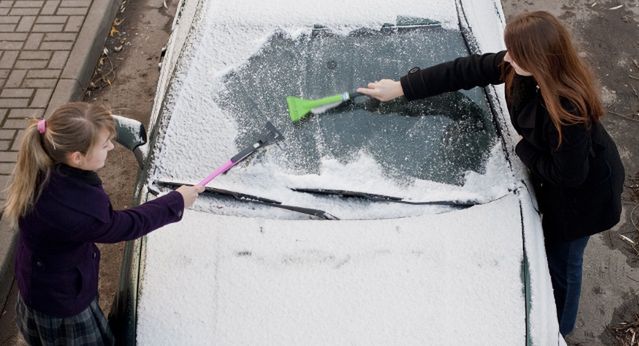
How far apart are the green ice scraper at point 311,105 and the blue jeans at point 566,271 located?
39.8 inches

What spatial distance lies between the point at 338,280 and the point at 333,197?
1.12 feet

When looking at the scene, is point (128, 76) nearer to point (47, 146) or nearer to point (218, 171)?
point (218, 171)

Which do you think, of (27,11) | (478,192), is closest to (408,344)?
(478,192)

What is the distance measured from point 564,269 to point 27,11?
4.12 meters

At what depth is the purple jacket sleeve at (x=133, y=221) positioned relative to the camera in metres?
2.01

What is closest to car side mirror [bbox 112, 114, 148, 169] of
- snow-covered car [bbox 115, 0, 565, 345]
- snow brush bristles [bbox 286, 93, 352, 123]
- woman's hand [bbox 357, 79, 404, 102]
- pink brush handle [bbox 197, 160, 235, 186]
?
snow-covered car [bbox 115, 0, 565, 345]

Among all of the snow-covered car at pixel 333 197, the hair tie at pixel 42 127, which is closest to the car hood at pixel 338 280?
the snow-covered car at pixel 333 197

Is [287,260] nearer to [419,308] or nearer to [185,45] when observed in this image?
[419,308]

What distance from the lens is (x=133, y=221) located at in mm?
2094

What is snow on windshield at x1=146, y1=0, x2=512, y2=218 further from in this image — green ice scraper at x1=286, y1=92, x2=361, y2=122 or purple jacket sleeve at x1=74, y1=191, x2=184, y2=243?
purple jacket sleeve at x1=74, y1=191, x2=184, y2=243

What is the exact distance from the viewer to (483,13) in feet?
10.4

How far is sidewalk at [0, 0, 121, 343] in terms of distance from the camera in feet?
13.5

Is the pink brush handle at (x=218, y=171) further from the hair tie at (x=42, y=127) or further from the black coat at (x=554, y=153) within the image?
the black coat at (x=554, y=153)

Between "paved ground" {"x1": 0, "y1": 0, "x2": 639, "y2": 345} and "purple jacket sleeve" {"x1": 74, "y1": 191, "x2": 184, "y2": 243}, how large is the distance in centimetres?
137
